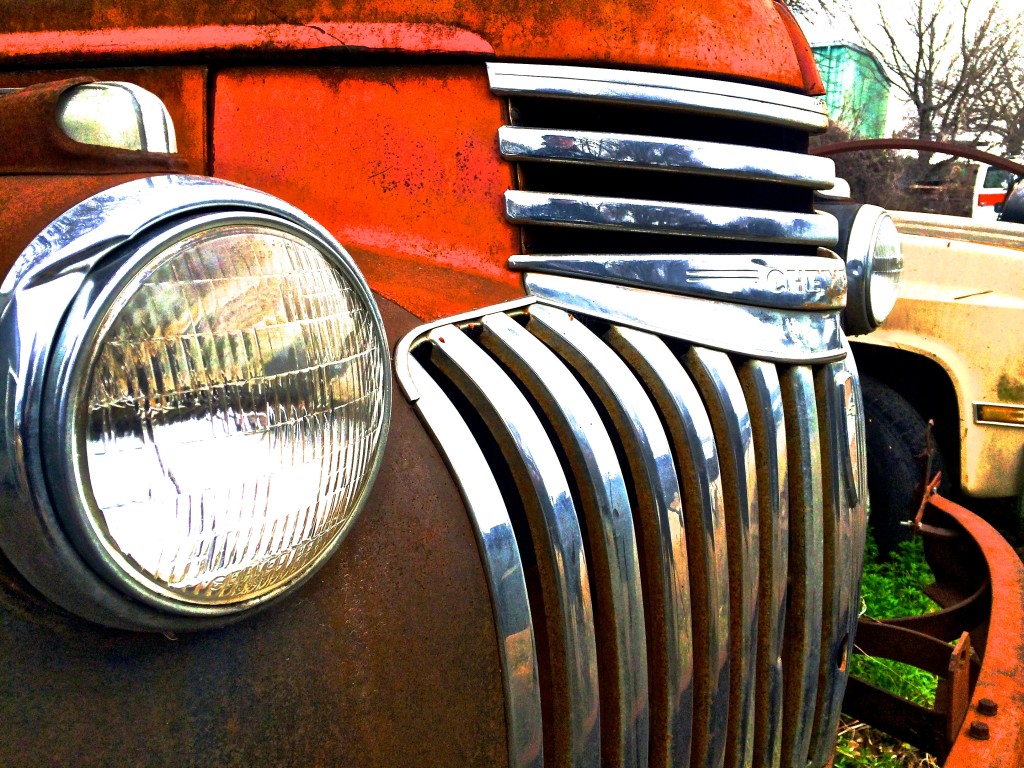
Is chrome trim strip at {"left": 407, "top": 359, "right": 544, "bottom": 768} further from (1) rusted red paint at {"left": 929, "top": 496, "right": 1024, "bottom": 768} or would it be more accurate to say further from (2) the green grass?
(2) the green grass

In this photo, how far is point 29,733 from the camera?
838 millimetres

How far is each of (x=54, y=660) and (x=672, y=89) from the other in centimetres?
114

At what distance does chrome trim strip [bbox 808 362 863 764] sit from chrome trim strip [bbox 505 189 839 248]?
0.98ft

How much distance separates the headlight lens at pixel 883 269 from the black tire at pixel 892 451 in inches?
59.3

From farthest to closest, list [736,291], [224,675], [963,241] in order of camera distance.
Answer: [963,241]
[736,291]
[224,675]

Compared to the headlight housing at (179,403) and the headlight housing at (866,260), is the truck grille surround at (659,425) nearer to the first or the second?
the headlight housing at (179,403)

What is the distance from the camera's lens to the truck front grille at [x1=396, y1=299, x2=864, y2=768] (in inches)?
46.3

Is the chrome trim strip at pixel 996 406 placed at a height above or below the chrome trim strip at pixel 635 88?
below

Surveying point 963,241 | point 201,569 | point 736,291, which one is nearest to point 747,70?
point 736,291

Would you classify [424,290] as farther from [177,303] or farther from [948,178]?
[948,178]

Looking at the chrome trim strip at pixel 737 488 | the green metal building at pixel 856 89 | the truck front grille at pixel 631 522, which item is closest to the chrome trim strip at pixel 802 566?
the truck front grille at pixel 631 522

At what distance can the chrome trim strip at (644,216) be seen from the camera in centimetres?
138

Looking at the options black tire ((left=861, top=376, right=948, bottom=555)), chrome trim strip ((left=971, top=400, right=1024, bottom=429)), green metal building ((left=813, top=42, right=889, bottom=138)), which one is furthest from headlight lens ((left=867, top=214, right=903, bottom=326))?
green metal building ((left=813, top=42, right=889, bottom=138))

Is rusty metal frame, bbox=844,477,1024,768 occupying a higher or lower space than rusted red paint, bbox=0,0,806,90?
lower
